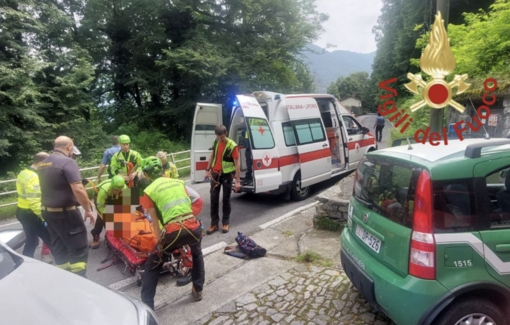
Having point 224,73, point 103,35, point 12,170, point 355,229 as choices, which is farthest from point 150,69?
point 355,229

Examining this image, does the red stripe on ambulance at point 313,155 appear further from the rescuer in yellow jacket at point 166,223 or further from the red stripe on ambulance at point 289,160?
the rescuer in yellow jacket at point 166,223

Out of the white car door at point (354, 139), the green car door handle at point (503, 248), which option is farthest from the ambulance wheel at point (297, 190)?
the green car door handle at point (503, 248)

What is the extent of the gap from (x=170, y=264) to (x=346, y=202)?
2746 millimetres

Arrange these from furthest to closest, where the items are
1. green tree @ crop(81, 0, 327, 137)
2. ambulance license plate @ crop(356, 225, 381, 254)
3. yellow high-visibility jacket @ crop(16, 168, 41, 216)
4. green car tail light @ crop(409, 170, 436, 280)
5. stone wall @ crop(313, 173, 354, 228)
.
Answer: green tree @ crop(81, 0, 327, 137) < stone wall @ crop(313, 173, 354, 228) < yellow high-visibility jacket @ crop(16, 168, 41, 216) < ambulance license plate @ crop(356, 225, 381, 254) < green car tail light @ crop(409, 170, 436, 280)

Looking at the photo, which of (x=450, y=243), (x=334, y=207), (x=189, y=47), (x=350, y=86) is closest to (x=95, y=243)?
(x=334, y=207)

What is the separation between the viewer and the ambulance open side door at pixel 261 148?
5.70 meters

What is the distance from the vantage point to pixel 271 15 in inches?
631

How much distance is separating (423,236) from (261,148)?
3.97 meters

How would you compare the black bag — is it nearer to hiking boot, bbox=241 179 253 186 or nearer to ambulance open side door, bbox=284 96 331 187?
hiking boot, bbox=241 179 253 186

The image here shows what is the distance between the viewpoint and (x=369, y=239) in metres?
2.64

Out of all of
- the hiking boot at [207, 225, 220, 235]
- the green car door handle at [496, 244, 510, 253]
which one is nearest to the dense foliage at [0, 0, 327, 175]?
the hiking boot at [207, 225, 220, 235]

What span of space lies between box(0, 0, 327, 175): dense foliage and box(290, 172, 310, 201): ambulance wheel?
30.2 ft

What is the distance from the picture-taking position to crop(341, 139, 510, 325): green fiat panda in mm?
2086

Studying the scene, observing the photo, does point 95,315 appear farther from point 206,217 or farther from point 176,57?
point 176,57
